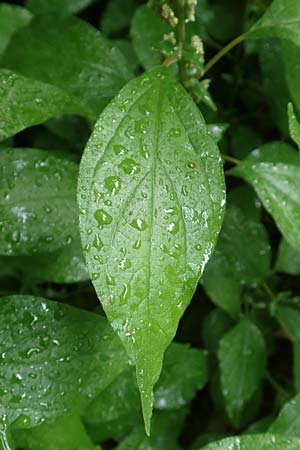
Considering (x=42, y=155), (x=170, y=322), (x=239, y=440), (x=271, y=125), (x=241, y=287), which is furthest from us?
(x=271, y=125)

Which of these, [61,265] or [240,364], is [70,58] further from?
[240,364]

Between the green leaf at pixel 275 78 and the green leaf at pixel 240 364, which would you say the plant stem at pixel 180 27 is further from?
the green leaf at pixel 240 364

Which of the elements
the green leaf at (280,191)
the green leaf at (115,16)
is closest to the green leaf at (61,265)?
the green leaf at (280,191)

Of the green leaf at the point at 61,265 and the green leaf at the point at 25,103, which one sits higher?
the green leaf at the point at 25,103

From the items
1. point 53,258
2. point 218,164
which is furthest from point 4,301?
point 218,164

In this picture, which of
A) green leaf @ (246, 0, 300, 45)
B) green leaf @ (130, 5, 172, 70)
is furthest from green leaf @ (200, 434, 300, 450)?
green leaf @ (130, 5, 172, 70)

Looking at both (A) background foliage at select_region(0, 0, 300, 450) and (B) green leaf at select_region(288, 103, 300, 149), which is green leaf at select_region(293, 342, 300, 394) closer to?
(A) background foliage at select_region(0, 0, 300, 450)

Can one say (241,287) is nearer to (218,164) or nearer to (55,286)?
(55,286)
